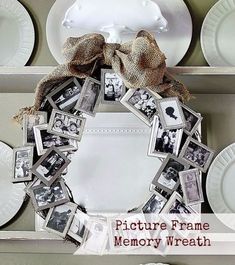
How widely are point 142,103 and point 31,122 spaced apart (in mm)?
257

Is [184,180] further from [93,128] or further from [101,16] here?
[101,16]

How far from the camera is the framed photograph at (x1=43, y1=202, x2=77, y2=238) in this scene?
132 centimetres

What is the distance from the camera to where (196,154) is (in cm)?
135

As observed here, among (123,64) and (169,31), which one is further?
(169,31)

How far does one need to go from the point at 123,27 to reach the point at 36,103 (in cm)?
28

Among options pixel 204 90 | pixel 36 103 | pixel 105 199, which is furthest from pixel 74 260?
pixel 204 90

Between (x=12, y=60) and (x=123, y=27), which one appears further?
(x=12, y=60)

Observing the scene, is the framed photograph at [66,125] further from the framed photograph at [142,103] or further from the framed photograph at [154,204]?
the framed photograph at [154,204]

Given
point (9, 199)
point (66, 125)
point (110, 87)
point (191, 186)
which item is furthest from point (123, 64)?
point (9, 199)

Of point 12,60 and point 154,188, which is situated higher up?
point 12,60

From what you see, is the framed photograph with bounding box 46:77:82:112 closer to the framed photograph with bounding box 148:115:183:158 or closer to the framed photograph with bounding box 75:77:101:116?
the framed photograph with bounding box 75:77:101:116

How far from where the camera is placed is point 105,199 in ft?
4.64

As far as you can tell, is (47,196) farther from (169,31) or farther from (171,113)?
(169,31)

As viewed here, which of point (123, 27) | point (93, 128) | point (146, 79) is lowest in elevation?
point (93, 128)
